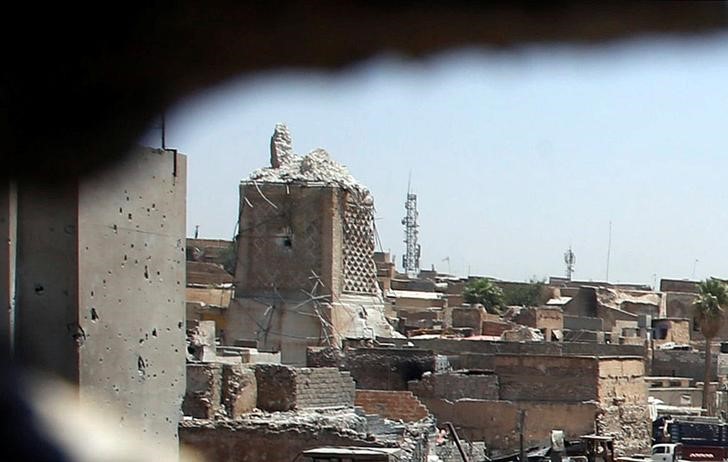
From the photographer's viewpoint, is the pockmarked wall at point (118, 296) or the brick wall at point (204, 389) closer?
the pockmarked wall at point (118, 296)

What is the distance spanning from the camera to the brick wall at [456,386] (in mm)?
18812

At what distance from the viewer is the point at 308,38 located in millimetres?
1876

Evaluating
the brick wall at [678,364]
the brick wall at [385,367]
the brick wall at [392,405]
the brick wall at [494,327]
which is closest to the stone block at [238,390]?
the brick wall at [392,405]

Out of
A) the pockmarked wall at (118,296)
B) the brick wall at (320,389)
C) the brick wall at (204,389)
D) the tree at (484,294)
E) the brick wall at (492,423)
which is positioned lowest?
the tree at (484,294)

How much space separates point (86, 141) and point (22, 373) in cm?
191

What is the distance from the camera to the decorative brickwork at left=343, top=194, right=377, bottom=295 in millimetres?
23062

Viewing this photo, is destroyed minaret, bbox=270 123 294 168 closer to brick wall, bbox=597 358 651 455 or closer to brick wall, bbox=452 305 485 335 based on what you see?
brick wall, bbox=597 358 651 455

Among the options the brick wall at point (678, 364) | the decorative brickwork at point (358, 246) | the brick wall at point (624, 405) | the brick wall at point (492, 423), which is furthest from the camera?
the brick wall at point (678, 364)

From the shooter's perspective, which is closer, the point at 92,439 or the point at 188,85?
the point at 188,85

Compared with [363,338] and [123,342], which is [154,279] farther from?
[363,338]

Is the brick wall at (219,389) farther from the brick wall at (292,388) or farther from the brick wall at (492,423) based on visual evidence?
the brick wall at (492,423)

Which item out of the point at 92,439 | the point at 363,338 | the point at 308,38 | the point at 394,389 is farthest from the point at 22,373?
the point at 363,338

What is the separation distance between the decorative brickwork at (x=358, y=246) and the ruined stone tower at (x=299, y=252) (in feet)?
0.05

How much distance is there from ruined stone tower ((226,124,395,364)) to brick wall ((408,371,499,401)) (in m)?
3.67
